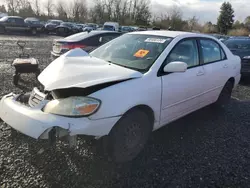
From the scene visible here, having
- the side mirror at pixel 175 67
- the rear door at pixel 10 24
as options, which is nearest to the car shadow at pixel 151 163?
the side mirror at pixel 175 67

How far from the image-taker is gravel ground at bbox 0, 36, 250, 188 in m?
2.45

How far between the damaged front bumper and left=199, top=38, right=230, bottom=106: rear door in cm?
214

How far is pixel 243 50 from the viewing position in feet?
26.9

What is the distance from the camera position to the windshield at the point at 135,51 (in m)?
3.10

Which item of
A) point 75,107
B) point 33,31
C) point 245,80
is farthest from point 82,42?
point 33,31

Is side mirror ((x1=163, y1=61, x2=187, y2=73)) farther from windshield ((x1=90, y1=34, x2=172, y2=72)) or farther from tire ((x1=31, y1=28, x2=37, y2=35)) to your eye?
tire ((x1=31, y1=28, x2=37, y2=35))

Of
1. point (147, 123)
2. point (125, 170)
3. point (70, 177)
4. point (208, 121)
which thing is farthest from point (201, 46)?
point (70, 177)

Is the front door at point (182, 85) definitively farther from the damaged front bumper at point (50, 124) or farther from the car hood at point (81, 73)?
the damaged front bumper at point (50, 124)

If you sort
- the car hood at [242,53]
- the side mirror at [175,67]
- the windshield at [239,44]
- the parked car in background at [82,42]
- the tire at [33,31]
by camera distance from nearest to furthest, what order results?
the side mirror at [175,67] < the parked car in background at [82,42] < the car hood at [242,53] < the windshield at [239,44] < the tire at [33,31]

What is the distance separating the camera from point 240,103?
546 centimetres

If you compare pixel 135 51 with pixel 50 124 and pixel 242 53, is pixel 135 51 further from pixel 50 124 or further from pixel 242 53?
pixel 242 53

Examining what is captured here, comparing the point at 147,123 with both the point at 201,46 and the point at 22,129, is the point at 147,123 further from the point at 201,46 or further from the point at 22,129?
the point at 201,46

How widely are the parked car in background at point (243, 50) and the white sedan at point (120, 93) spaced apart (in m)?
4.16

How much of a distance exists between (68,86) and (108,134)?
67 cm
